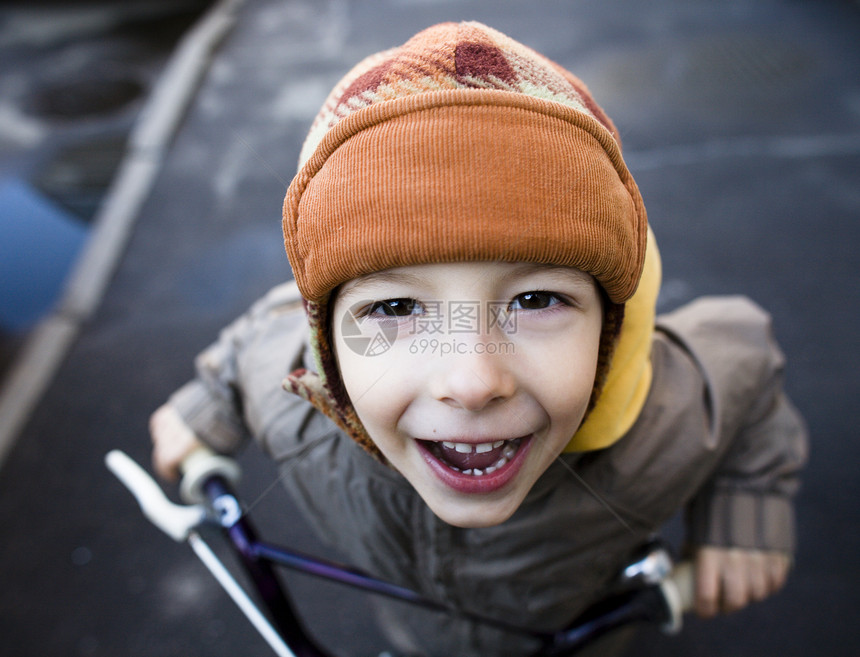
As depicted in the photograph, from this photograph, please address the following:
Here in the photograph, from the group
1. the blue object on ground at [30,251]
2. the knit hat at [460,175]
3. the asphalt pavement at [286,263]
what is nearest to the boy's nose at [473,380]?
the knit hat at [460,175]

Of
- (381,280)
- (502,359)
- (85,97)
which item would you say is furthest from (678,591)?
(85,97)

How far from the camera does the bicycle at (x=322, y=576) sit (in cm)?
108

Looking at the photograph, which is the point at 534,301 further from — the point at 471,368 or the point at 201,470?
the point at 201,470

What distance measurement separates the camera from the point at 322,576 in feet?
3.72

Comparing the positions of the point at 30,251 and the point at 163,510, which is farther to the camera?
the point at 30,251

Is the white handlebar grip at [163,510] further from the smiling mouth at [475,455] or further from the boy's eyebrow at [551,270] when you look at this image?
the boy's eyebrow at [551,270]

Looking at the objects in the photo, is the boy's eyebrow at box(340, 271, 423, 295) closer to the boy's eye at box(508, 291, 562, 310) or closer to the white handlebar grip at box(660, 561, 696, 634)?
the boy's eye at box(508, 291, 562, 310)

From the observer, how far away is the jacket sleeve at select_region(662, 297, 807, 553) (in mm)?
1122

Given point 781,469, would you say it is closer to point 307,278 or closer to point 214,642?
point 307,278

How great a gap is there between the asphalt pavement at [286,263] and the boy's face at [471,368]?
43.7 inches

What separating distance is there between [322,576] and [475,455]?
467 mm

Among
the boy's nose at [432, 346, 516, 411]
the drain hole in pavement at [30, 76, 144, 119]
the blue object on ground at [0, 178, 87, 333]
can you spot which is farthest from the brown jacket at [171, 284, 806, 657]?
the drain hole in pavement at [30, 76, 144, 119]

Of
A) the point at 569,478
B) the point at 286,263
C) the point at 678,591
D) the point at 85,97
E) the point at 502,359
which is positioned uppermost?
the point at 85,97

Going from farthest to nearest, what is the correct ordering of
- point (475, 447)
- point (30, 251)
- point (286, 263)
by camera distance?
point (30, 251)
point (286, 263)
point (475, 447)
